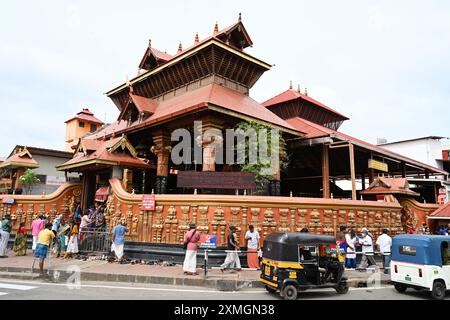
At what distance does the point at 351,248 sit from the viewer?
1188 cm

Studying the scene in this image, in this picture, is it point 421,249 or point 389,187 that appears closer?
point 421,249

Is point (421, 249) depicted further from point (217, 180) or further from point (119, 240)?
point (119, 240)

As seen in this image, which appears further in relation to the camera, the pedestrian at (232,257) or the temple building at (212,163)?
the temple building at (212,163)

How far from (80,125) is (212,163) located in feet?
123

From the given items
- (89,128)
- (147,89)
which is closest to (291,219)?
(147,89)

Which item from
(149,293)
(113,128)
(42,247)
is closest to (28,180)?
(113,128)

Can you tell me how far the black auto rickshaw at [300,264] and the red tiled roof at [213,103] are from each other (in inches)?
316

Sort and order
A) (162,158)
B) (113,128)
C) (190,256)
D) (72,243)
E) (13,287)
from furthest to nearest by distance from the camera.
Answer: (113,128), (162,158), (72,243), (190,256), (13,287)

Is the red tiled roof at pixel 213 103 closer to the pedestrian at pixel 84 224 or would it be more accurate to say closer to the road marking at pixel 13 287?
the pedestrian at pixel 84 224

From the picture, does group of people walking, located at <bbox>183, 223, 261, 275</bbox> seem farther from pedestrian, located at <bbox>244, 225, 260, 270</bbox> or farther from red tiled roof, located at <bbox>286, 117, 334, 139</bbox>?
red tiled roof, located at <bbox>286, 117, 334, 139</bbox>

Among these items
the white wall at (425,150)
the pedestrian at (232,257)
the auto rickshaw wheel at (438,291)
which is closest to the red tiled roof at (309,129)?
the pedestrian at (232,257)

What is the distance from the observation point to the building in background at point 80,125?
46.0 metres

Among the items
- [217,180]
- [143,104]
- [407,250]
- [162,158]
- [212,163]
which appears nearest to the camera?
[407,250]

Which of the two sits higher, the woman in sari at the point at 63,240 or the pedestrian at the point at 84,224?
the pedestrian at the point at 84,224
